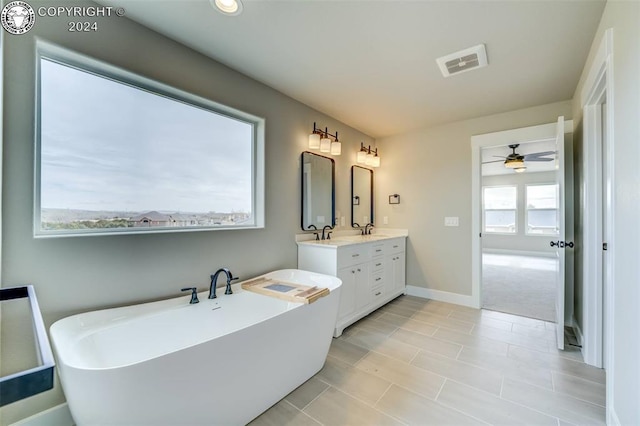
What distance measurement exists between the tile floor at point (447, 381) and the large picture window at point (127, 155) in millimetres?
1496

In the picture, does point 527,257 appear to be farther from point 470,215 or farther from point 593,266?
point 593,266

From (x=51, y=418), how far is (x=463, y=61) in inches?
144

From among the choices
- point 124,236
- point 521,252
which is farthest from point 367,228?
point 521,252

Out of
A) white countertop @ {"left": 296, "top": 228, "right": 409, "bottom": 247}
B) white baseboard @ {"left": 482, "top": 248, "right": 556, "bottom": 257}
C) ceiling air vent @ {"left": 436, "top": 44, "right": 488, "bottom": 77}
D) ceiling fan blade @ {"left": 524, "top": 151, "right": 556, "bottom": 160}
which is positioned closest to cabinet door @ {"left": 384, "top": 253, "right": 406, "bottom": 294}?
white countertop @ {"left": 296, "top": 228, "right": 409, "bottom": 247}

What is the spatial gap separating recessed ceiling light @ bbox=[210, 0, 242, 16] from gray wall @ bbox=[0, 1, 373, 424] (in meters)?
0.56

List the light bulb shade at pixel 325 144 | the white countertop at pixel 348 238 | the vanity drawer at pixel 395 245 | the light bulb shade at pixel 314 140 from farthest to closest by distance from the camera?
the vanity drawer at pixel 395 245, the light bulb shade at pixel 325 144, the light bulb shade at pixel 314 140, the white countertop at pixel 348 238

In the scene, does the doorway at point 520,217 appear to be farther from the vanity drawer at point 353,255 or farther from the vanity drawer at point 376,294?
the vanity drawer at point 353,255

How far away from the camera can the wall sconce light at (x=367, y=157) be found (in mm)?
3881

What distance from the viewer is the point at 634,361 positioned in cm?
119

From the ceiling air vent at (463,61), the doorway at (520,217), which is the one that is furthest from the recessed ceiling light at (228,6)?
the doorway at (520,217)

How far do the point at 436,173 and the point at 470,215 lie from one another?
29.1 inches

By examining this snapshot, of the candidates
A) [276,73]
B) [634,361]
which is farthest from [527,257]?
[276,73]

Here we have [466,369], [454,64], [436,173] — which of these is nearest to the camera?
[466,369]

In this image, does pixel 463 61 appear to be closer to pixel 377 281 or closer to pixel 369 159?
pixel 369 159
